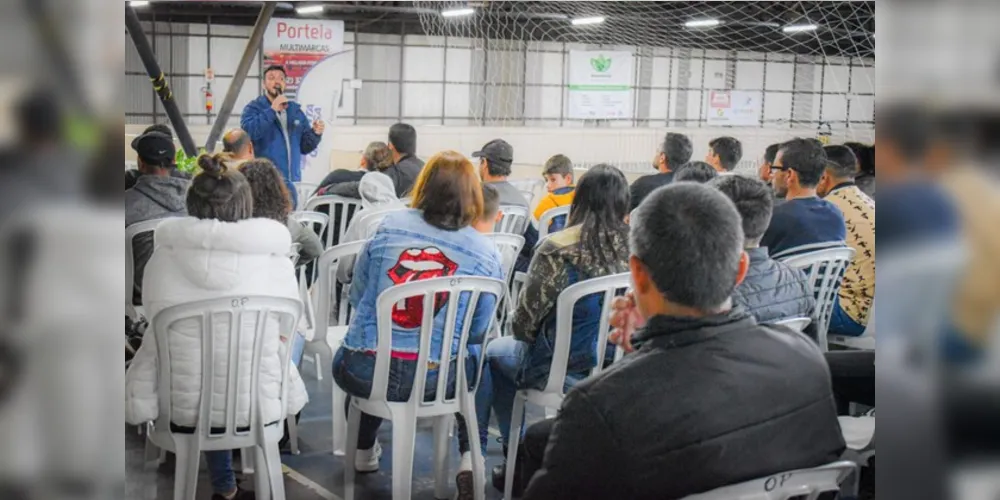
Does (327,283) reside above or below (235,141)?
below

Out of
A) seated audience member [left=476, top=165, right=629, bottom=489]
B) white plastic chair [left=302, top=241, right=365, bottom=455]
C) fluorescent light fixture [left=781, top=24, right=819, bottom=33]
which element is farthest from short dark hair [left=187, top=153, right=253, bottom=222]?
fluorescent light fixture [left=781, top=24, right=819, bottom=33]

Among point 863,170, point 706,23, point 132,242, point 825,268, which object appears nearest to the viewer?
point 132,242

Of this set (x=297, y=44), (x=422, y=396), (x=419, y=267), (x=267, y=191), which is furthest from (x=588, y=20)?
(x=297, y=44)

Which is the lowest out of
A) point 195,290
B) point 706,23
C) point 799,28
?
point 195,290

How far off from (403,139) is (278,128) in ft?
2.29

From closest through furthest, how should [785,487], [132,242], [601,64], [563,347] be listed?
[785,487] < [132,242] < [563,347] < [601,64]

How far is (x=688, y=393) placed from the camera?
1146mm

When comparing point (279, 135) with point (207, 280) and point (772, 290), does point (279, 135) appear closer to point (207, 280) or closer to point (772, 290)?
point (207, 280)

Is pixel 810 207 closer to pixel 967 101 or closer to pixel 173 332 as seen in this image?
pixel 967 101

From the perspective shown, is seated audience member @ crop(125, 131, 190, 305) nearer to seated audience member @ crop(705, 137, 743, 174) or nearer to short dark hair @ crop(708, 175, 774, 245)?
short dark hair @ crop(708, 175, 774, 245)

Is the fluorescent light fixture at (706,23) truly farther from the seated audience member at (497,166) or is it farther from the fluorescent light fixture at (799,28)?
the seated audience member at (497,166)

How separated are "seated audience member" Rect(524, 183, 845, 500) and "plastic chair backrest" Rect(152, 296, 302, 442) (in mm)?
594

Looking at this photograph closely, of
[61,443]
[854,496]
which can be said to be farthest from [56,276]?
[854,496]

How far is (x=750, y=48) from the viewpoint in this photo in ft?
6.45
